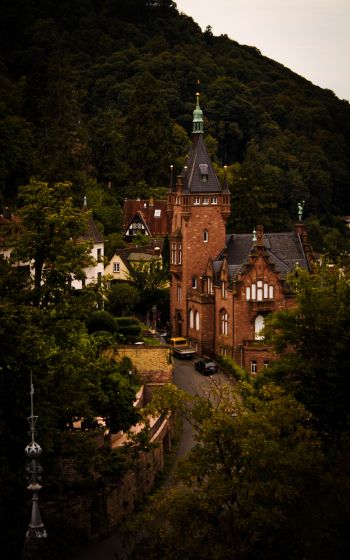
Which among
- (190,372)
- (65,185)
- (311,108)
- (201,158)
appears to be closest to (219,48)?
(311,108)

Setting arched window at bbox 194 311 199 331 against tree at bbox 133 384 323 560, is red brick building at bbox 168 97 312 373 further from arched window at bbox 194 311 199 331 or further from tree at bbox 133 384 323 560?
tree at bbox 133 384 323 560

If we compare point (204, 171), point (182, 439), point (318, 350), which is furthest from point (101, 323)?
point (204, 171)

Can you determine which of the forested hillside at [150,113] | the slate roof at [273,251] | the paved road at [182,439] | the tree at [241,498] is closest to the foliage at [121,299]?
the paved road at [182,439]

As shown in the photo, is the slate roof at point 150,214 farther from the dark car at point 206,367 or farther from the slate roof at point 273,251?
the dark car at point 206,367

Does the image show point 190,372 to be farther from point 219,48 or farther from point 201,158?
point 219,48

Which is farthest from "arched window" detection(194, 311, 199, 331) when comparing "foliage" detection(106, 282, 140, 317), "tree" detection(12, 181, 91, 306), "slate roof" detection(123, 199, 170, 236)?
"tree" detection(12, 181, 91, 306)

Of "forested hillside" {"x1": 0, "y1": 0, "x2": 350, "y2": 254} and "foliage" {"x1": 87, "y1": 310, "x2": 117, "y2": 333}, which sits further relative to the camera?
"forested hillside" {"x1": 0, "y1": 0, "x2": 350, "y2": 254}
